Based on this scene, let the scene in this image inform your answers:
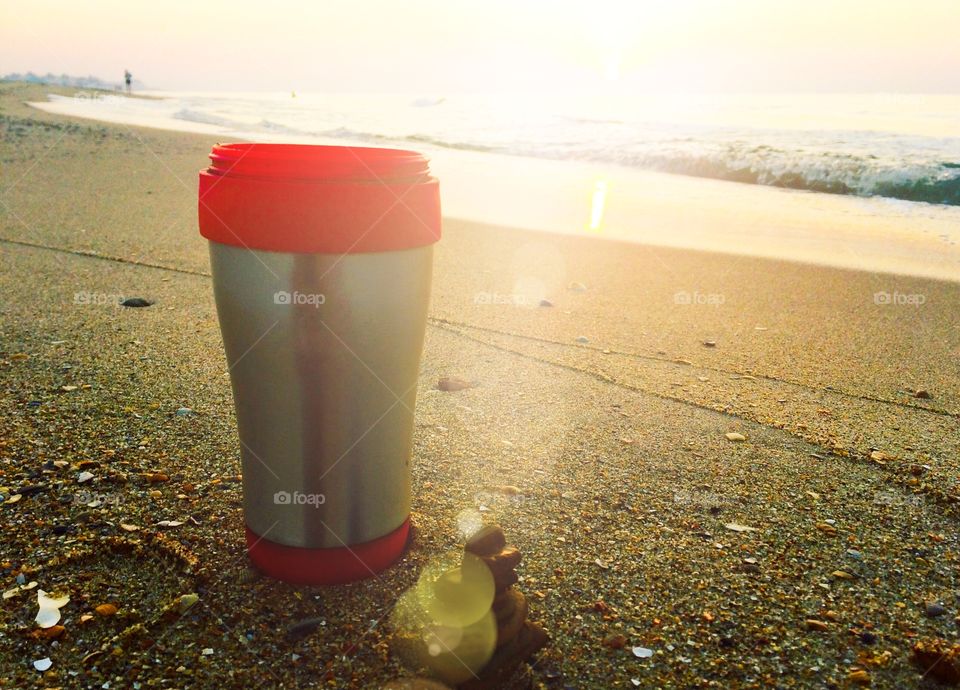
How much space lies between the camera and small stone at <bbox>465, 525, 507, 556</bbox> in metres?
2.14

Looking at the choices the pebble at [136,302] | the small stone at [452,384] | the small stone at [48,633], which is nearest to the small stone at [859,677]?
the small stone at [48,633]

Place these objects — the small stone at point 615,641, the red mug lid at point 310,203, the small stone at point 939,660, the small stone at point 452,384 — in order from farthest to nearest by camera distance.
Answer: the small stone at point 452,384
the small stone at point 615,641
the small stone at point 939,660
the red mug lid at point 310,203

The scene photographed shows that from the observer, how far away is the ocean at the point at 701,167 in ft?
28.8

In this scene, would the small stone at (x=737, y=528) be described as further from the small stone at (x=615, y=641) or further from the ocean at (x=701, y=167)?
the ocean at (x=701, y=167)

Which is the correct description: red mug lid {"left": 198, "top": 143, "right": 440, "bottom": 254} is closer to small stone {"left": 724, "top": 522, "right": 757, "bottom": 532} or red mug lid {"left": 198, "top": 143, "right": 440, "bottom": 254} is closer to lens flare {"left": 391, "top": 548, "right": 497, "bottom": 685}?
lens flare {"left": 391, "top": 548, "right": 497, "bottom": 685}

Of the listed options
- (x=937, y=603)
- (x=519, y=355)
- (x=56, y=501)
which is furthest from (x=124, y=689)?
(x=519, y=355)

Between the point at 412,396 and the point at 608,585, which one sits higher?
the point at 412,396

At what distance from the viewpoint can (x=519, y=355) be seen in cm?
464

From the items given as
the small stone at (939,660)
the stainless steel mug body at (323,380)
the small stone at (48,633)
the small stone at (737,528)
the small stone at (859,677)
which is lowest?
the small stone at (48,633)

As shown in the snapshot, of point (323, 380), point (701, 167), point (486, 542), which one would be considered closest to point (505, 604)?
point (486, 542)

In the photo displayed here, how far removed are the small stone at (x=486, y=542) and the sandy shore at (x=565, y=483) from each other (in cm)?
30

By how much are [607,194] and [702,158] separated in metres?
5.15

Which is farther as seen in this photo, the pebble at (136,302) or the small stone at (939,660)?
the pebble at (136,302)

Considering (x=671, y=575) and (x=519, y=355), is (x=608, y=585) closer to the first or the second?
(x=671, y=575)
